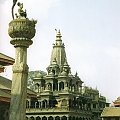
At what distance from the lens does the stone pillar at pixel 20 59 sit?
657 inches

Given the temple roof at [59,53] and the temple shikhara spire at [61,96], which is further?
the temple roof at [59,53]

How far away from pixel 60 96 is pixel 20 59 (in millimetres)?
51955

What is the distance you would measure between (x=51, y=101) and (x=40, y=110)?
2.48 metres

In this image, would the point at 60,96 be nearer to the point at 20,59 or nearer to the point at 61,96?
the point at 61,96

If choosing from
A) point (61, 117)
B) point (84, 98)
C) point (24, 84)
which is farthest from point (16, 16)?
point (84, 98)

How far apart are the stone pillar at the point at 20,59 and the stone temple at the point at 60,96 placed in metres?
49.3

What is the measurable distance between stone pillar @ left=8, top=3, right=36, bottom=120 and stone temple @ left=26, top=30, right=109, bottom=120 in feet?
162

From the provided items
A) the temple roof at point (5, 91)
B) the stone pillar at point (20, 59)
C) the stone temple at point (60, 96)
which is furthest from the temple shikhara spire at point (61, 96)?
the stone pillar at point (20, 59)

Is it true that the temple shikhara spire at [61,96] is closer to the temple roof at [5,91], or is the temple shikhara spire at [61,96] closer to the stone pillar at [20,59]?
the temple roof at [5,91]

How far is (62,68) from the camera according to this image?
74.4 meters

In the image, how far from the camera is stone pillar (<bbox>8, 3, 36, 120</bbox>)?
16688 millimetres

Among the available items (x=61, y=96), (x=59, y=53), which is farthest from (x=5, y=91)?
(x=59, y=53)

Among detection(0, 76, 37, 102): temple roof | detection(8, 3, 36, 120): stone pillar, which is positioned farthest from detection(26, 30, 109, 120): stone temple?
detection(8, 3, 36, 120): stone pillar

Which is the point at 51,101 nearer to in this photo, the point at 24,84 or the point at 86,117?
the point at 86,117
